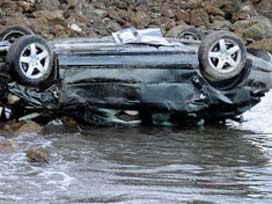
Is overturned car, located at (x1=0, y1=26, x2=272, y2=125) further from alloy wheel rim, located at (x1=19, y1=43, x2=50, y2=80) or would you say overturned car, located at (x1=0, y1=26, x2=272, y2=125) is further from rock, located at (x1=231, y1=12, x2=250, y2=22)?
rock, located at (x1=231, y1=12, x2=250, y2=22)

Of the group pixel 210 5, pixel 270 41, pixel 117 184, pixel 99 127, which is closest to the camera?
pixel 117 184

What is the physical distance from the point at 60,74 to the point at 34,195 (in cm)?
314

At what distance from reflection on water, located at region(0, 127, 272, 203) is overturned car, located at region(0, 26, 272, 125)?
31cm

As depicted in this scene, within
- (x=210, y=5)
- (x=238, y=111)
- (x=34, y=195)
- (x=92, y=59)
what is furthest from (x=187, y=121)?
(x=210, y=5)

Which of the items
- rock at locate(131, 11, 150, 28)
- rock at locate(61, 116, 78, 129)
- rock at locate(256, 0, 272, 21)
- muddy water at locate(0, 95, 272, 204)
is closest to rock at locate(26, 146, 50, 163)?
muddy water at locate(0, 95, 272, 204)

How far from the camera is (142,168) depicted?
716cm

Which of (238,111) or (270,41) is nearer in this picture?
(238,111)

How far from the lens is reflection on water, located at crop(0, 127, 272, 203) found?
6.05m

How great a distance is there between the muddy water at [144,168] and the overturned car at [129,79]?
0.29 m

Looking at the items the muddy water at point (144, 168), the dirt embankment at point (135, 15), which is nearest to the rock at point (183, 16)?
the dirt embankment at point (135, 15)

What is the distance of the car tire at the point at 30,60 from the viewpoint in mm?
8539

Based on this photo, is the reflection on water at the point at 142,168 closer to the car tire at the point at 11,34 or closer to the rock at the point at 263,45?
the car tire at the point at 11,34

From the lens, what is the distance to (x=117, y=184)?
643 cm

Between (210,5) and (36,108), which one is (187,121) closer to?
(36,108)
